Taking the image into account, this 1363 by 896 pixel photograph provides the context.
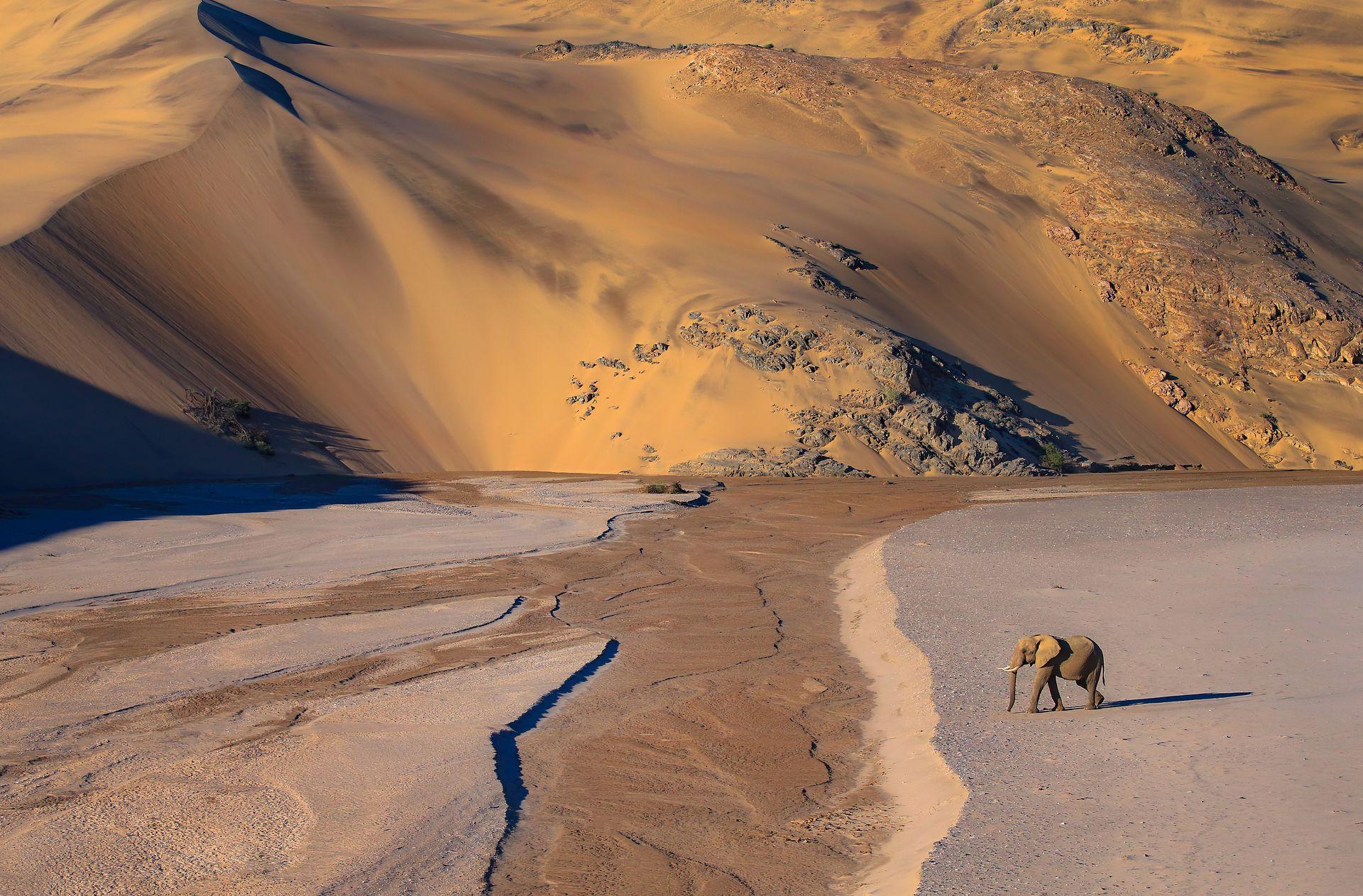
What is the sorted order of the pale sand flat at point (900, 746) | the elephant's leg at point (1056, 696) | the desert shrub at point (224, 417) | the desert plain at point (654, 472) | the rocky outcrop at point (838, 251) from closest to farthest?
the pale sand flat at point (900, 746)
the desert plain at point (654, 472)
the elephant's leg at point (1056, 696)
the desert shrub at point (224, 417)
the rocky outcrop at point (838, 251)

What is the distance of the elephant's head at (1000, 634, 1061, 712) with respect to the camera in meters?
7.84

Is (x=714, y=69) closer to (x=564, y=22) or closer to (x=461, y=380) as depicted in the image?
(x=461, y=380)

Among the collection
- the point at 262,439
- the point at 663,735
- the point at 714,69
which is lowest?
the point at 262,439

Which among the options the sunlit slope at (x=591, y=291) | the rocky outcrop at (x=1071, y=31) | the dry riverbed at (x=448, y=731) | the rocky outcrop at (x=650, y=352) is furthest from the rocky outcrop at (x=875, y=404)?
the rocky outcrop at (x=1071, y=31)

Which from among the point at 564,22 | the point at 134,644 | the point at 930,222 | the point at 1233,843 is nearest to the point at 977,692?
the point at 1233,843

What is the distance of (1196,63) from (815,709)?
94.6 meters

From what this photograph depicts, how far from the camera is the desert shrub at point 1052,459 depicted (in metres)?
32.4

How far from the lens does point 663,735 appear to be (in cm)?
834

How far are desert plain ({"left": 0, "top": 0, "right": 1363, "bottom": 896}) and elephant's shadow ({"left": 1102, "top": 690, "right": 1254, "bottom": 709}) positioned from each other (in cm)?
7

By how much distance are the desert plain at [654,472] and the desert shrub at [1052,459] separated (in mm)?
612

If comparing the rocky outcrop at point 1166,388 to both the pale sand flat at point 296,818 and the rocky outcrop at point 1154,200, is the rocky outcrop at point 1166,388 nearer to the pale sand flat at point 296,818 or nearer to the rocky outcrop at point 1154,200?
the rocky outcrop at point 1154,200

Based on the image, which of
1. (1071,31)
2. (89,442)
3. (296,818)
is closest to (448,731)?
(296,818)

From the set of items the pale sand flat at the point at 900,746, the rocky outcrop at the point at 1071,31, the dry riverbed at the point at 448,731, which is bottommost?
the dry riverbed at the point at 448,731

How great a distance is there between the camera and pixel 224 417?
93.8 ft
